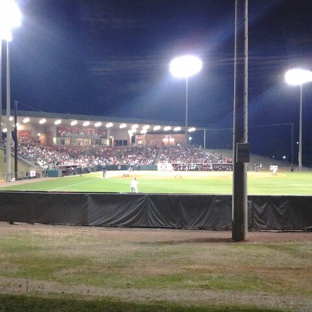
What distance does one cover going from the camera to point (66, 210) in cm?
1769

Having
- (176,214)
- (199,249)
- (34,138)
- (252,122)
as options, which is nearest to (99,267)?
(199,249)

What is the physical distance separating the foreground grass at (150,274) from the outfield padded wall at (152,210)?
2694 millimetres

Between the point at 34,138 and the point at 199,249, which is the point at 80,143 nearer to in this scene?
the point at 34,138

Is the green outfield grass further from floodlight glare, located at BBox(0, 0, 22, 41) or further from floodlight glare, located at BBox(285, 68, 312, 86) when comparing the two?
floodlight glare, located at BBox(285, 68, 312, 86)

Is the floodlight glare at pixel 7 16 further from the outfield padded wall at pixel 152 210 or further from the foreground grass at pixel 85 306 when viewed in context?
the foreground grass at pixel 85 306

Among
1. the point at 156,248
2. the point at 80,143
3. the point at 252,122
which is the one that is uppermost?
the point at 252,122

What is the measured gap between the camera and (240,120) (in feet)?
43.0

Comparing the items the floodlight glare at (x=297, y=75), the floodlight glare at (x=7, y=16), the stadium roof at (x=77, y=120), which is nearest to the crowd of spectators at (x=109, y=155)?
the stadium roof at (x=77, y=120)

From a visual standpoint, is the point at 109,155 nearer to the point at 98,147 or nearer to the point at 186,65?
the point at 98,147

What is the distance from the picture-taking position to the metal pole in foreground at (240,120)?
13.1 m

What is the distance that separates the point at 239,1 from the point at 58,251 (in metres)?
10.3

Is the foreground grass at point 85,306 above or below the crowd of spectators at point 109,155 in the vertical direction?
below

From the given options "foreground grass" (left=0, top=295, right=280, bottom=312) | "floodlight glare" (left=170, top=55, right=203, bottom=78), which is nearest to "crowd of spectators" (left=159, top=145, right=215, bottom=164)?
"floodlight glare" (left=170, top=55, right=203, bottom=78)

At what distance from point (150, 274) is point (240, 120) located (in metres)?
6.61
